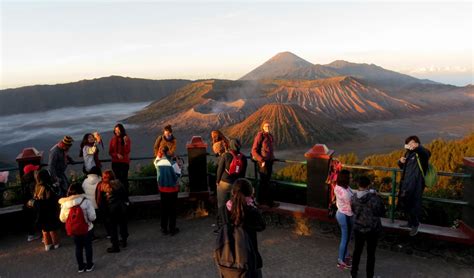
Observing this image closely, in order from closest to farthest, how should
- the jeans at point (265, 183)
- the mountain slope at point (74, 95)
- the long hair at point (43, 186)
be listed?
the long hair at point (43, 186)
the jeans at point (265, 183)
the mountain slope at point (74, 95)

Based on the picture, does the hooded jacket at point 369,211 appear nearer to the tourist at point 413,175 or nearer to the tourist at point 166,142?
the tourist at point 413,175

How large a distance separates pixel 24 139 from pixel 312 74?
13917cm

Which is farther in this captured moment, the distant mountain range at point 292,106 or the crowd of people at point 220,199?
the distant mountain range at point 292,106

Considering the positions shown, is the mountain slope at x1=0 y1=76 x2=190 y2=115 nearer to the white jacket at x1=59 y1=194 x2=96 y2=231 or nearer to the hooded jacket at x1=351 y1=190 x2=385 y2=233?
the white jacket at x1=59 y1=194 x2=96 y2=231

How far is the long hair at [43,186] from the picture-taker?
5.64 m

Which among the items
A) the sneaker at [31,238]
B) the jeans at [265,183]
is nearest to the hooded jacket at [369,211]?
the jeans at [265,183]

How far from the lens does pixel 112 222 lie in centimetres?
574

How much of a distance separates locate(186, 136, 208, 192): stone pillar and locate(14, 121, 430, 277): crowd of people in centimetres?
68

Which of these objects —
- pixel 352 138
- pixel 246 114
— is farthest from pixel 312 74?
pixel 352 138

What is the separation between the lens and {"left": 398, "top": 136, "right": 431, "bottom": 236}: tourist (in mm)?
5125

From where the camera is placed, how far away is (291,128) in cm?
8281

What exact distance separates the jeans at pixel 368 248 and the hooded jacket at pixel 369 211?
10 cm

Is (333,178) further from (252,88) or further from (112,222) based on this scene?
(252,88)

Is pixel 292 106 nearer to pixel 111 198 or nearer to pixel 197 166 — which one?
pixel 197 166
